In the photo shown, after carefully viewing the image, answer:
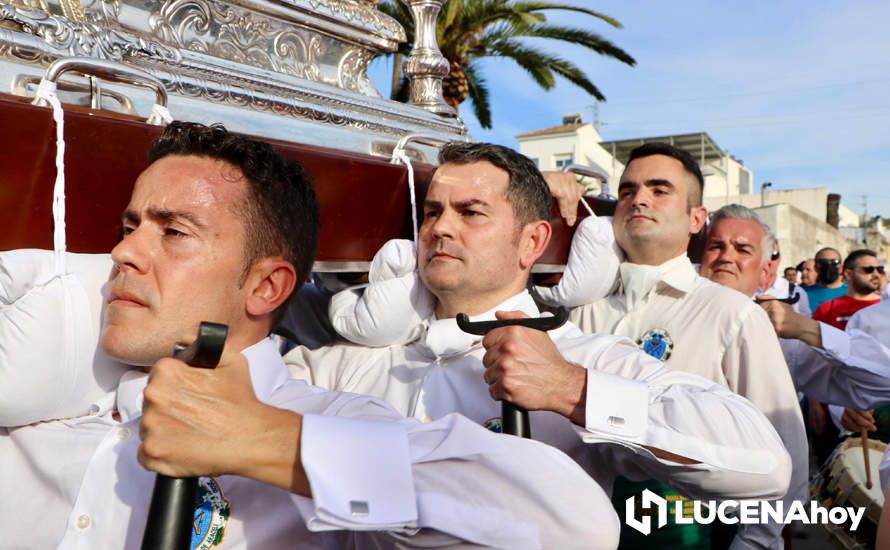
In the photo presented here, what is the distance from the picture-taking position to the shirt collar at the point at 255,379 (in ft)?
5.21

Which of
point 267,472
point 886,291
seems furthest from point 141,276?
point 886,291

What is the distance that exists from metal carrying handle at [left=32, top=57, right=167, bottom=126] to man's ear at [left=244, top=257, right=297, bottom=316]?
392 mm

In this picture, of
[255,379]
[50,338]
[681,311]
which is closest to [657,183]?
[681,311]

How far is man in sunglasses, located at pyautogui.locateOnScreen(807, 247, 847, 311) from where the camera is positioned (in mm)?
7539

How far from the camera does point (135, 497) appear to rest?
1472 mm

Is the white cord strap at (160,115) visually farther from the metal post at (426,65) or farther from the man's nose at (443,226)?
the metal post at (426,65)

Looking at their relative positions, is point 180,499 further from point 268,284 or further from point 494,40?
point 494,40

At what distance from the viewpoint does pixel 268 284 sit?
5.73ft

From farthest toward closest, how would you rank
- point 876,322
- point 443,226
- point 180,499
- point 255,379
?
point 876,322
point 443,226
point 255,379
point 180,499

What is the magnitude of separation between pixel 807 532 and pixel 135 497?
4.58 metres

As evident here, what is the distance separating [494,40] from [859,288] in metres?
6.10

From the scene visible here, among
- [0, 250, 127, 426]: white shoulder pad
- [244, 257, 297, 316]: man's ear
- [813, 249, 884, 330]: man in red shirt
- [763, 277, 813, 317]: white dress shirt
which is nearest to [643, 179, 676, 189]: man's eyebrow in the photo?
[244, 257, 297, 316]: man's ear

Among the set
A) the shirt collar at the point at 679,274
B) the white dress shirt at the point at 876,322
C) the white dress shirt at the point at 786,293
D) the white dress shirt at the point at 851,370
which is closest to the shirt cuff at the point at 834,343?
the white dress shirt at the point at 851,370
